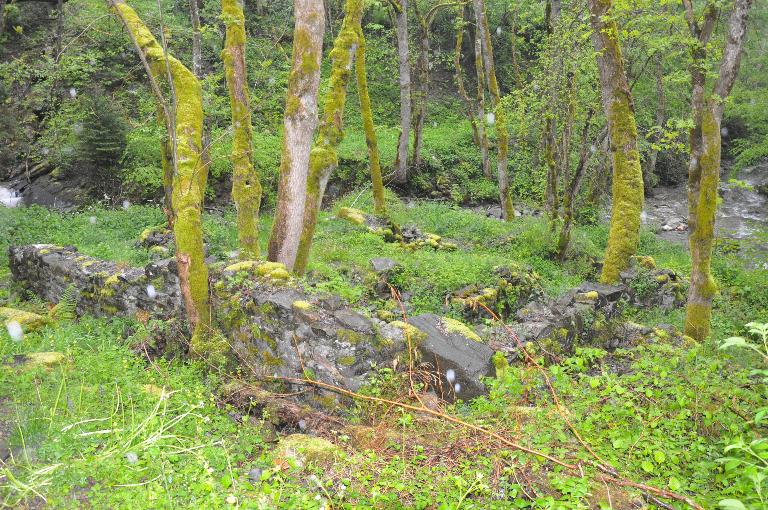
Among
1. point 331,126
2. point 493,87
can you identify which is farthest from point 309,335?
point 493,87

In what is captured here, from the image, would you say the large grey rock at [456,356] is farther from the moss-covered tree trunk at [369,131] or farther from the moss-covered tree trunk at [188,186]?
the moss-covered tree trunk at [369,131]

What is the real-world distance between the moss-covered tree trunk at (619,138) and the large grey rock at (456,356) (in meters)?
5.27

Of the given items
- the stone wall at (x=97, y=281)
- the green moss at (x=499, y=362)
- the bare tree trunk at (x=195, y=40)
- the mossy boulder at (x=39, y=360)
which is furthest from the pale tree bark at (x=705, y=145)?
the bare tree trunk at (x=195, y=40)

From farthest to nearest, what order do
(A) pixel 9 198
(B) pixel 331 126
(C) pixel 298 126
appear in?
1. (A) pixel 9 198
2. (B) pixel 331 126
3. (C) pixel 298 126

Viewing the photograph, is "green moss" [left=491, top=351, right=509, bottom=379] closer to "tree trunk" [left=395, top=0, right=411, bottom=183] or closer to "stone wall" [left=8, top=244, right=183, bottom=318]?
"stone wall" [left=8, top=244, right=183, bottom=318]

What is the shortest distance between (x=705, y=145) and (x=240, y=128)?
7.09 meters

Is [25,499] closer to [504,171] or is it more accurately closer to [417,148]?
[504,171]

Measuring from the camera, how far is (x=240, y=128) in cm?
870

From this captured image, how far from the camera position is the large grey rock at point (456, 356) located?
5434 mm

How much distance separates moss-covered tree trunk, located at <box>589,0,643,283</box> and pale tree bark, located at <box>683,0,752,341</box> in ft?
5.41

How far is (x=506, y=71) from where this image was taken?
27812 millimetres

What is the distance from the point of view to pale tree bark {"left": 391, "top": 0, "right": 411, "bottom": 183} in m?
17.2

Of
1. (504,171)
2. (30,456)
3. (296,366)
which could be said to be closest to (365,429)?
(296,366)

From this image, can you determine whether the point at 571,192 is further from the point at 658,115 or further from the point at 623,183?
the point at 658,115
